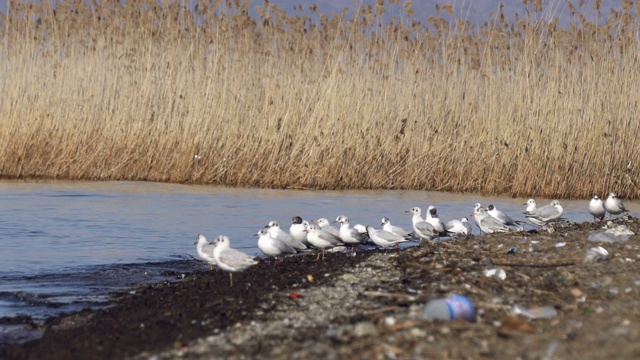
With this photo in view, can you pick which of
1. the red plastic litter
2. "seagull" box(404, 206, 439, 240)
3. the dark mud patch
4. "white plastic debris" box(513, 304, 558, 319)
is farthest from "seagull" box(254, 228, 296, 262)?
"white plastic debris" box(513, 304, 558, 319)

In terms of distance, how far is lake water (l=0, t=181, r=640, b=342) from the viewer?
8.62 meters

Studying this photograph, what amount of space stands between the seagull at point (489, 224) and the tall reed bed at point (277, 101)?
3.69m

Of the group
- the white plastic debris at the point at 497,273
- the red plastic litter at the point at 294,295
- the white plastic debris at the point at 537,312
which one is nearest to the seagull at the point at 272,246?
the red plastic litter at the point at 294,295

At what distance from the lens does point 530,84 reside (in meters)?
15.1

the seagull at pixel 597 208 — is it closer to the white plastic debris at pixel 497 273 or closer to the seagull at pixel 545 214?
the seagull at pixel 545 214

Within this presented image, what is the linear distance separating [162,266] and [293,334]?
4.28 meters

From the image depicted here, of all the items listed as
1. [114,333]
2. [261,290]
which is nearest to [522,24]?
[261,290]

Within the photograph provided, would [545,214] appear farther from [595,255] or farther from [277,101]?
[277,101]

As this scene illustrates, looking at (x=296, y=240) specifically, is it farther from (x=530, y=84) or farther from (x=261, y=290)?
(x=530, y=84)

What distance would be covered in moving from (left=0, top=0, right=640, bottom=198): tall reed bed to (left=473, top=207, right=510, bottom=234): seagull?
3685 millimetres

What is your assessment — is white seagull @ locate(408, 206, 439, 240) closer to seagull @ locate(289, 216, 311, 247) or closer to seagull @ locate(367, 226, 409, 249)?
seagull @ locate(367, 226, 409, 249)

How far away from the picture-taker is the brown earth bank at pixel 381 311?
4.86 m

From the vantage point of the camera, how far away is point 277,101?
1550 cm

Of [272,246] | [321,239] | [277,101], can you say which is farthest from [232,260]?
[277,101]
